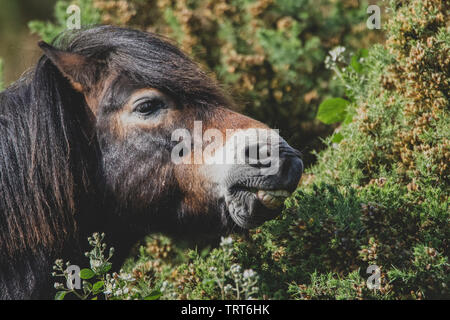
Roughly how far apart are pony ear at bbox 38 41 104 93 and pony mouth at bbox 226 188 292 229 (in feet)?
3.30

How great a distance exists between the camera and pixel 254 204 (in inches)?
103

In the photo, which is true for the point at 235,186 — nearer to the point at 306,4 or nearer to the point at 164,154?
the point at 164,154

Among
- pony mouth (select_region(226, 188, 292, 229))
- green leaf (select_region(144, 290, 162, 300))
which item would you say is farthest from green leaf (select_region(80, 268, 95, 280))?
pony mouth (select_region(226, 188, 292, 229))

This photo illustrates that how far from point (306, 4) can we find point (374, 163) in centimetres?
298

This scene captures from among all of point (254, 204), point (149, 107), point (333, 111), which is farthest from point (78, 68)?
point (333, 111)

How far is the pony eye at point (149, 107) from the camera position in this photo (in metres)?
2.79

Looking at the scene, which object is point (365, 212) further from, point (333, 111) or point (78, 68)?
point (78, 68)

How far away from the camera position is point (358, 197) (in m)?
3.07

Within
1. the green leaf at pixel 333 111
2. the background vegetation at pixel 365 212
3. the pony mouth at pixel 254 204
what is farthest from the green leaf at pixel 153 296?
the green leaf at pixel 333 111

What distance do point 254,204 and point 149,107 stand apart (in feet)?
2.48

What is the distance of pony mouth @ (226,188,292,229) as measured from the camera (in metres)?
2.59

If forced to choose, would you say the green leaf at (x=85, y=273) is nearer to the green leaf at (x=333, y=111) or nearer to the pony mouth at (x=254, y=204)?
the pony mouth at (x=254, y=204)

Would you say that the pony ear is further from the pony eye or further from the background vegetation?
the background vegetation

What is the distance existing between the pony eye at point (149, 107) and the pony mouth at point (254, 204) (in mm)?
605
